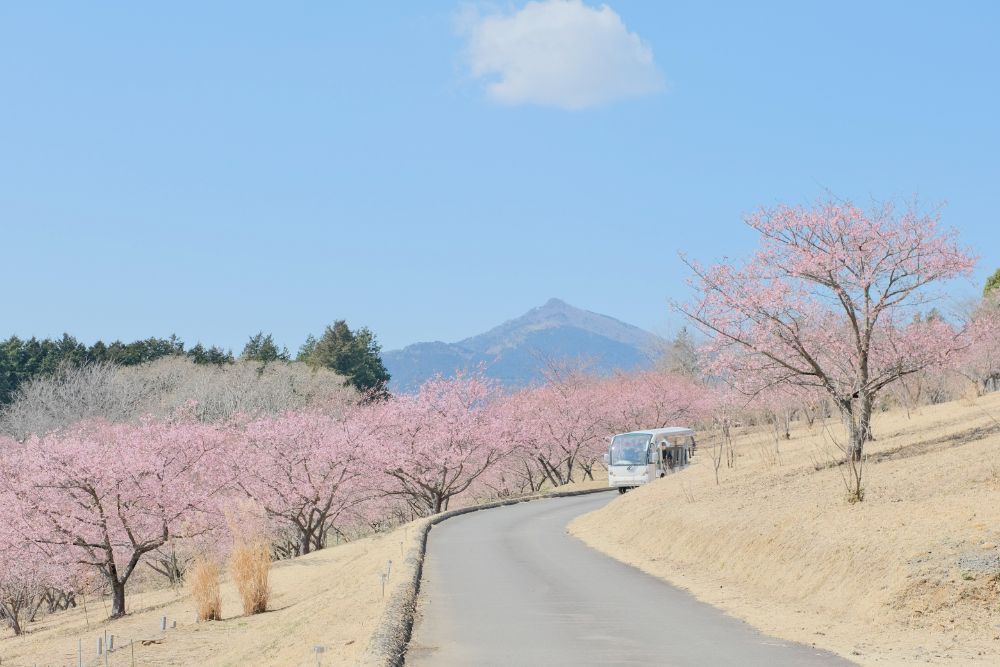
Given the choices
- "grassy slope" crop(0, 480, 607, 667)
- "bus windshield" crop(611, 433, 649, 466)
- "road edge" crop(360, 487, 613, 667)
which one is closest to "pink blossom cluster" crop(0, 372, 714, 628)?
"grassy slope" crop(0, 480, 607, 667)

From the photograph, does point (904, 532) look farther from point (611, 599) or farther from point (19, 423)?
point (19, 423)

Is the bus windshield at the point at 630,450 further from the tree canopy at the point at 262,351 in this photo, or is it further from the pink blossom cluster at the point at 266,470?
the tree canopy at the point at 262,351

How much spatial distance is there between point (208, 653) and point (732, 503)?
12229 millimetres

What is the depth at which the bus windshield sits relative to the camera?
148 ft

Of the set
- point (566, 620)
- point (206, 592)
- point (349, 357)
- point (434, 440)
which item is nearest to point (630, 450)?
point (434, 440)

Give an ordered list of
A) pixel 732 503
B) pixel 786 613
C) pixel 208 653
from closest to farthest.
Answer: pixel 786 613, pixel 208 653, pixel 732 503

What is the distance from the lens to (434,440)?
52094 mm

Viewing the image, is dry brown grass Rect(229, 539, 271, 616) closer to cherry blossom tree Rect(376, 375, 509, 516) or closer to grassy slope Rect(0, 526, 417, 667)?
grassy slope Rect(0, 526, 417, 667)

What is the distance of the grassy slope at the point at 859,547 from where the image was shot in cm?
1253

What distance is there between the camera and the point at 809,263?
26.2m

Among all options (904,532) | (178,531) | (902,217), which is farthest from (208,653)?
(902,217)

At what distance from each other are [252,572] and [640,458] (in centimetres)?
2385

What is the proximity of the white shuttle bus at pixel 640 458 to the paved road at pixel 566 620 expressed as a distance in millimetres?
19204

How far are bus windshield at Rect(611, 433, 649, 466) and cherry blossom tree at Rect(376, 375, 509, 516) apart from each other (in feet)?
29.6
